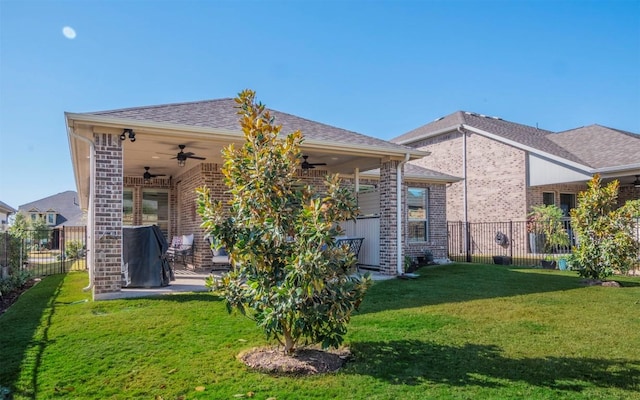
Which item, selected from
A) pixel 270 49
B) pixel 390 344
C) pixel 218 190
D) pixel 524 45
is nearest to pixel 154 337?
pixel 390 344

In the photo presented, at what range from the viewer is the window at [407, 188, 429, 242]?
1477cm

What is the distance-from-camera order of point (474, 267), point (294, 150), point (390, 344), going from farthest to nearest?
point (474, 267), point (390, 344), point (294, 150)

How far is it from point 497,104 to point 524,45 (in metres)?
12.0

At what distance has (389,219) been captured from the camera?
382 inches

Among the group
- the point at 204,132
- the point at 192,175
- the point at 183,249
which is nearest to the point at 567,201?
the point at 192,175

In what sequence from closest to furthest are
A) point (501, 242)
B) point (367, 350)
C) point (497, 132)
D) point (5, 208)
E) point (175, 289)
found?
point (367, 350) → point (175, 289) → point (501, 242) → point (497, 132) → point (5, 208)

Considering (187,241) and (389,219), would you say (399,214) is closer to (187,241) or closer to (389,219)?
(389,219)

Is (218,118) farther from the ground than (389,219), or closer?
farther from the ground

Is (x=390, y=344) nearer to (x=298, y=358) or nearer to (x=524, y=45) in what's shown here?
(x=298, y=358)

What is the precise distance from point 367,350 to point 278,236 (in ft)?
5.36

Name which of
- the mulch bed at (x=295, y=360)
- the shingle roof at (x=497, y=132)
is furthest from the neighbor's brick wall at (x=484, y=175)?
the mulch bed at (x=295, y=360)

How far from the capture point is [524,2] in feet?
34.8

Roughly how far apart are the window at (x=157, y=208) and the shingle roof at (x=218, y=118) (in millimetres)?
5309

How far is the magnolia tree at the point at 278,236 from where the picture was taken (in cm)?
371
